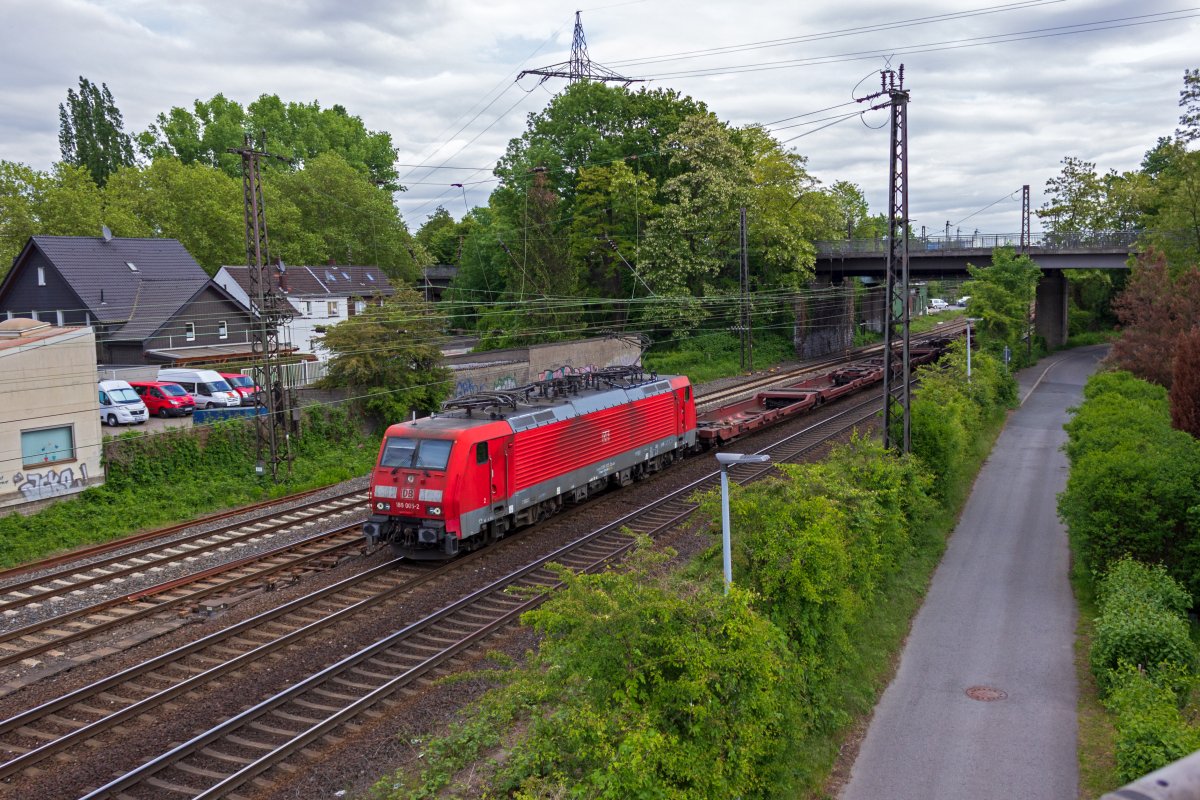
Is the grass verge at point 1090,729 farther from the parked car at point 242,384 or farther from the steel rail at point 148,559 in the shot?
the parked car at point 242,384

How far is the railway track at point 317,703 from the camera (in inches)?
427

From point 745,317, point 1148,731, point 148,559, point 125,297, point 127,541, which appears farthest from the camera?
point 745,317

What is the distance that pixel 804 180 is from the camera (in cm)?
6462

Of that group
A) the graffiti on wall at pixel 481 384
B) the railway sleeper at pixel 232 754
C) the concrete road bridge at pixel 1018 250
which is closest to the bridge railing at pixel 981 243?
the concrete road bridge at pixel 1018 250

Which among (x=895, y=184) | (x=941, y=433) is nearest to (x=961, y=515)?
(x=941, y=433)

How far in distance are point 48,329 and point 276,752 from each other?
20.8 m

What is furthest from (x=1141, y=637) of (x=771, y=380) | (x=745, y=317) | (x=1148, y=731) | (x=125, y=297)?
(x=125, y=297)

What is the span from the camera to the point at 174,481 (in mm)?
26609

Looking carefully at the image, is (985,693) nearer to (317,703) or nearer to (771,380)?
(317,703)

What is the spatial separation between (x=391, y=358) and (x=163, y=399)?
10.2m

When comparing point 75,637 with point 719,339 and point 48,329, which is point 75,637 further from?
point 719,339

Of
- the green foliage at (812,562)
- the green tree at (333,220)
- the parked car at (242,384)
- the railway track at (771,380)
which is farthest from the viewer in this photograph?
the green tree at (333,220)

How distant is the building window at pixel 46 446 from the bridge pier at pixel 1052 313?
63690 mm

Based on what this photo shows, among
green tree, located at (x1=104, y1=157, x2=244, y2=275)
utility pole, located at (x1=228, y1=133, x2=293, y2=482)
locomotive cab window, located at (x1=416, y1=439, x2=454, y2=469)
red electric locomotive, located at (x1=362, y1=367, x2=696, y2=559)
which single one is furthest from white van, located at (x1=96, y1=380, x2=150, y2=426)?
green tree, located at (x1=104, y1=157, x2=244, y2=275)
